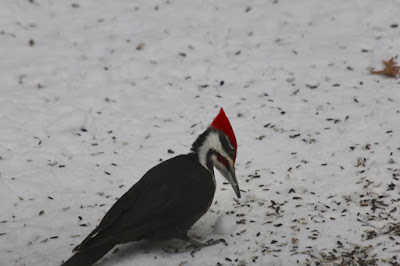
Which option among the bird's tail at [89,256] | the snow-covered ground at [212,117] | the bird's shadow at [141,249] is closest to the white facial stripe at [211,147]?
→ the snow-covered ground at [212,117]

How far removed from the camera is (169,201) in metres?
3.98

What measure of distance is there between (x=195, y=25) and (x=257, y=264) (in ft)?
12.9

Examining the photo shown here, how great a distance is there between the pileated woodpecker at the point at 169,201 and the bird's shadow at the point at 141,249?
14cm

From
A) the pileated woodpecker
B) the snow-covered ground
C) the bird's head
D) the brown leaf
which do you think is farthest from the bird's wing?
the brown leaf

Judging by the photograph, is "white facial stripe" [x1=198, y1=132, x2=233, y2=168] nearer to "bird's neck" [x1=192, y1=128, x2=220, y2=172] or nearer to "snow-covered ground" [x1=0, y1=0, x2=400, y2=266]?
"bird's neck" [x1=192, y1=128, x2=220, y2=172]

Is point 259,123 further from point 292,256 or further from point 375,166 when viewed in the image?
point 292,256

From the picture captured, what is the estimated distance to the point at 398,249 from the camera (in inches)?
145

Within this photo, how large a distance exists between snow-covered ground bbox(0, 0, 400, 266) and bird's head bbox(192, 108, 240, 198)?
0.36m

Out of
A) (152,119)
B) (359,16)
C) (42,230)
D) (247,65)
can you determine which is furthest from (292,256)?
(359,16)

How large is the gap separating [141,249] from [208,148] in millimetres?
828

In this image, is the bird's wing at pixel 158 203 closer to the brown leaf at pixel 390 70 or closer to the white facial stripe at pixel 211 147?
the white facial stripe at pixel 211 147

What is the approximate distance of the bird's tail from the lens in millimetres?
3783

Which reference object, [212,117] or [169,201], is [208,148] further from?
[212,117]

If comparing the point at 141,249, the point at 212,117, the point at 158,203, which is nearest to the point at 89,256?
the point at 141,249
